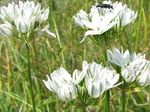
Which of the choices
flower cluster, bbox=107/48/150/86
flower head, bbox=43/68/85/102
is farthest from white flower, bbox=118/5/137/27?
flower head, bbox=43/68/85/102

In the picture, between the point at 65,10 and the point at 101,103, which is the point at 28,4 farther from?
the point at 65,10

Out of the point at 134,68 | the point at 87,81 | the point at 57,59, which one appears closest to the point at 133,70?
the point at 134,68

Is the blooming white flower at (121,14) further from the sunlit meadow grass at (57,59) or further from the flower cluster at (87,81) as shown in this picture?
the sunlit meadow grass at (57,59)

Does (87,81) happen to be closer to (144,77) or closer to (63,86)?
(63,86)

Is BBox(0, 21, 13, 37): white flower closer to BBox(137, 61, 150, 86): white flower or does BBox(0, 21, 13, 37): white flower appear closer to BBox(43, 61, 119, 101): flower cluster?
BBox(43, 61, 119, 101): flower cluster

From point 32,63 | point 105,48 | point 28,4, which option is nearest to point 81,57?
point 32,63

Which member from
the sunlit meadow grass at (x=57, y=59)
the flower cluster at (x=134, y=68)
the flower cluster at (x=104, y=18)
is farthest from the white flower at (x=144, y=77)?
the sunlit meadow grass at (x=57, y=59)
